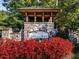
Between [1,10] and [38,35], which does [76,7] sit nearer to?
[38,35]

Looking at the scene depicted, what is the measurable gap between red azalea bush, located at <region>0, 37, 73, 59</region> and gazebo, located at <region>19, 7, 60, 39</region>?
1188 centimetres

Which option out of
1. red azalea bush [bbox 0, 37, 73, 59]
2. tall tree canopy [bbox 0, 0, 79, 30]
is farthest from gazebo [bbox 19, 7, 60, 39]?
red azalea bush [bbox 0, 37, 73, 59]

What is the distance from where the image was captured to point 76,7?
105 ft

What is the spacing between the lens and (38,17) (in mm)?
26703

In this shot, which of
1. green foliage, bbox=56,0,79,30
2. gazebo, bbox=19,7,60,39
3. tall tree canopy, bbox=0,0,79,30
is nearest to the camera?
gazebo, bbox=19,7,60,39

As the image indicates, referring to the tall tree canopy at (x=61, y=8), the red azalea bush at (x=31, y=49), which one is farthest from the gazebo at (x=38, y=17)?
the red azalea bush at (x=31, y=49)

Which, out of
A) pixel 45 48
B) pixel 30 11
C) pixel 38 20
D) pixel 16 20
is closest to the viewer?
pixel 45 48

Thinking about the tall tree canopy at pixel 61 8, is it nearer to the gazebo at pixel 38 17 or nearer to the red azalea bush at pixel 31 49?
the gazebo at pixel 38 17

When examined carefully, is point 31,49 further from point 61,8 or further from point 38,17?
point 61,8

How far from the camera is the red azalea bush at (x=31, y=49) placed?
9.78m

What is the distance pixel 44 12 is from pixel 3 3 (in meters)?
21.7

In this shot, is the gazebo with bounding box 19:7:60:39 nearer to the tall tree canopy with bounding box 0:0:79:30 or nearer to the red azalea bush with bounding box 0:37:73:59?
the tall tree canopy with bounding box 0:0:79:30

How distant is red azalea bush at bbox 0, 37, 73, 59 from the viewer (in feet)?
32.1

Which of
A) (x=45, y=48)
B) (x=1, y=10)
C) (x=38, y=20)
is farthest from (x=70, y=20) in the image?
(x=45, y=48)
